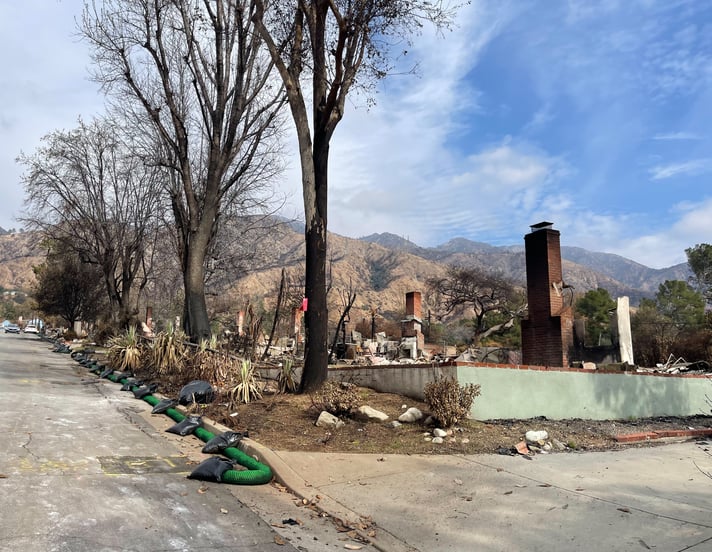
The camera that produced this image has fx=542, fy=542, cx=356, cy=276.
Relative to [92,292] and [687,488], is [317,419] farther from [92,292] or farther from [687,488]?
[92,292]

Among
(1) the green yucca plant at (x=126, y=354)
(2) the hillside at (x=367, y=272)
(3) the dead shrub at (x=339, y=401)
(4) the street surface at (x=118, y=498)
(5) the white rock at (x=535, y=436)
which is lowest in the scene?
(4) the street surface at (x=118, y=498)

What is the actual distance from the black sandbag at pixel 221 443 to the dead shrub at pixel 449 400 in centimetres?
296

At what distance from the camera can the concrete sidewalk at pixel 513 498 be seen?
14.5ft

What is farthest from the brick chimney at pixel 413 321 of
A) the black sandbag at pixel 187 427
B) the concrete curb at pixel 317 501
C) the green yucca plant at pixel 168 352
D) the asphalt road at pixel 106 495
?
the concrete curb at pixel 317 501

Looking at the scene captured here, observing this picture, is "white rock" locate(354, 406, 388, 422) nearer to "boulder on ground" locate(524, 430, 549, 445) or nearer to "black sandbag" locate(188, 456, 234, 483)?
"boulder on ground" locate(524, 430, 549, 445)

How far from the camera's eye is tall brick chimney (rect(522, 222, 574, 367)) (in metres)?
16.5

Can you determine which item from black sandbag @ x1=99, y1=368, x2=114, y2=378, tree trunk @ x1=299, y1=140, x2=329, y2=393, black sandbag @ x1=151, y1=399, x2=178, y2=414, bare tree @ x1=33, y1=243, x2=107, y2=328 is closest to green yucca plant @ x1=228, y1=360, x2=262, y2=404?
tree trunk @ x1=299, y1=140, x2=329, y2=393

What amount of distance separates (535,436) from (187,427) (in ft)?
17.3

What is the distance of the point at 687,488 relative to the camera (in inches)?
234

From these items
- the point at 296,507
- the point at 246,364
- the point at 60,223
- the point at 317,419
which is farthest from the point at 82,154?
the point at 296,507

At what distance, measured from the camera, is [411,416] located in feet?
28.6

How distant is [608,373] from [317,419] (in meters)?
7.09

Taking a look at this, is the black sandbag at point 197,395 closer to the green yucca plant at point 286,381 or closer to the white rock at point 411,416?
the green yucca plant at point 286,381

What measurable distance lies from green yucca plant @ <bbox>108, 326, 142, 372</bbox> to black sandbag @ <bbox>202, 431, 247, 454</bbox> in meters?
10.1
